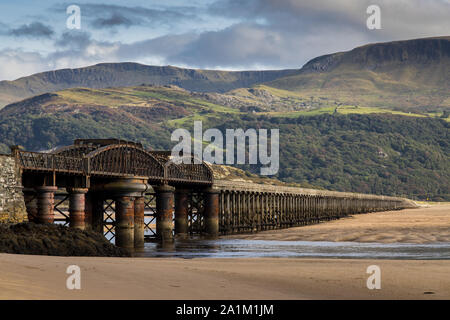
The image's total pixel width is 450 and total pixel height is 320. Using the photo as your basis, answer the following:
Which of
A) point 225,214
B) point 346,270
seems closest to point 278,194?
point 225,214

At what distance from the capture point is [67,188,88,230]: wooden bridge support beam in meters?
39.8

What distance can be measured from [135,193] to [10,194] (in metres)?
14.9

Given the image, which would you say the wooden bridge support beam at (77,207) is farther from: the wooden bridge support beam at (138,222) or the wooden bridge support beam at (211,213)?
the wooden bridge support beam at (211,213)

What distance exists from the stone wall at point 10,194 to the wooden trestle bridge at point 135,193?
80 cm

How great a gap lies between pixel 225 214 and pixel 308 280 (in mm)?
48975

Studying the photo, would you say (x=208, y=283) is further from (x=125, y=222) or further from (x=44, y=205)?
(x=125, y=222)

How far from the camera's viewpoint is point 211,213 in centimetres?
6381

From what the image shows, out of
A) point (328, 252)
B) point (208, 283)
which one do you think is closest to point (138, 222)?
point (328, 252)

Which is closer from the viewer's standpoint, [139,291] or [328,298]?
[139,291]

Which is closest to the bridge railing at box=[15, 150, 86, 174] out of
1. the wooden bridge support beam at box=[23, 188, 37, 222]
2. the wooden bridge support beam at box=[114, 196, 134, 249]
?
the wooden bridge support beam at box=[23, 188, 37, 222]

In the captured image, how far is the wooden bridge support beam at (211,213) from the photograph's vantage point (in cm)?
6341

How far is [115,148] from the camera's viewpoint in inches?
1820

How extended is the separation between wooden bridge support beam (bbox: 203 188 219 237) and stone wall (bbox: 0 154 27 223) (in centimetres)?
3250
